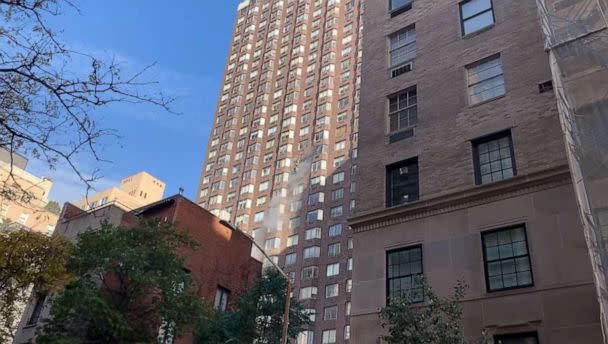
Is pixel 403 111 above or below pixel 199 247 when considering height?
above

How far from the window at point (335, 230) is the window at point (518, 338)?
68908 mm

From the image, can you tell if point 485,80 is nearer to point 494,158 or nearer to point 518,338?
point 494,158

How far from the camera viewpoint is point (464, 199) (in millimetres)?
18359

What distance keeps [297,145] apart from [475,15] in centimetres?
8044

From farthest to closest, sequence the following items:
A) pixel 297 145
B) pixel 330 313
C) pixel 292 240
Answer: pixel 297 145, pixel 292 240, pixel 330 313

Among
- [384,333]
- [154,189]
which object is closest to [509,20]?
[384,333]

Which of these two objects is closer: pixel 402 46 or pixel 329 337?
pixel 402 46

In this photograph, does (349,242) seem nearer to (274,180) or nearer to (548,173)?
(274,180)

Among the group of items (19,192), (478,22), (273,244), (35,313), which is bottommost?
(19,192)

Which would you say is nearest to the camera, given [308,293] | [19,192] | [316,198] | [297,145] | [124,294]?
[19,192]

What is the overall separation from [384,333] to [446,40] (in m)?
13.0

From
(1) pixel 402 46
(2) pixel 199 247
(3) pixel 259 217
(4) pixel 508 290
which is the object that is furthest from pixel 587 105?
(3) pixel 259 217

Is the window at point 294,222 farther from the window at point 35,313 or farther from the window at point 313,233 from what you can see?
the window at point 35,313

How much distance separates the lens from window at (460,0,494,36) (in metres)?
22.3
